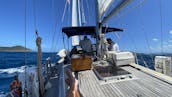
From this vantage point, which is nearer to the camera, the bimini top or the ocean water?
the bimini top

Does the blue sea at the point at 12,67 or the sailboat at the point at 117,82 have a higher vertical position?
the sailboat at the point at 117,82

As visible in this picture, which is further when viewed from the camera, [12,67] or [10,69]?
[12,67]

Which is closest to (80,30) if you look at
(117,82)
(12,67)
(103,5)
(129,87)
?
(103,5)

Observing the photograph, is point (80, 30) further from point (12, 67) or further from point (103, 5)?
point (12, 67)

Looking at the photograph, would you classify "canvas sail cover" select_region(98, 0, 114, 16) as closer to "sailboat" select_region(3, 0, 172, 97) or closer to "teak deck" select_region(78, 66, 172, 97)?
"sailboat" select_region(3, 0, 172, 97)

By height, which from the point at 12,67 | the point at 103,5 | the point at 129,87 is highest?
the point at 103,5

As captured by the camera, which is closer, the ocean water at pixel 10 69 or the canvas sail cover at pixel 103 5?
the canvas sail cover at pixel 103 5

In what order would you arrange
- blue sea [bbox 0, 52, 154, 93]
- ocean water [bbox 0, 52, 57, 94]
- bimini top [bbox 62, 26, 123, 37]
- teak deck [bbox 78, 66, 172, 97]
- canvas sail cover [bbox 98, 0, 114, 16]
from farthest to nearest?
ocean water [bbox 0, 52, 57, 94] < blue sea [bbox 0, 52, 154, 93] < bimini top [bbox 62, 26, 123, 37] < canvas sail cover [bbox 98, 0, 114, 16] < teak deck [bbox 78, 66, 172, 97]

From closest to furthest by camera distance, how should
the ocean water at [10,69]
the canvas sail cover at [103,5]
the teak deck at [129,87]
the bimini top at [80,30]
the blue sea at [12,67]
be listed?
the teak deck at [129,87]
the canvas sail cover at [103,5]
the bimini top at [80,30]
the blue sea at [12,67]
the ocean water at [10,69]

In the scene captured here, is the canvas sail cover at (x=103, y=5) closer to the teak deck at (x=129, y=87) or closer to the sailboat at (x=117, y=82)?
the sailboat at (x=117, y=82)

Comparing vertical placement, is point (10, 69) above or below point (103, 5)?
below

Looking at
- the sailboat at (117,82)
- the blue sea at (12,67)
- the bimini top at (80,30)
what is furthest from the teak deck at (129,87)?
the bimini top at (80,30)

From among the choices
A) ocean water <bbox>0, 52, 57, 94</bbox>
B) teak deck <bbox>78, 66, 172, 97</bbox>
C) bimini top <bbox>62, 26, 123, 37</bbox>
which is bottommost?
ocean water <bbox>0, 52, 57, 94</bbox>

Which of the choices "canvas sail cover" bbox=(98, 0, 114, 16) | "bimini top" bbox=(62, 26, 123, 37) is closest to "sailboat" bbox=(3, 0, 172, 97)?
"canvas sail cover" bbox=(98, 0, 114, 16)
